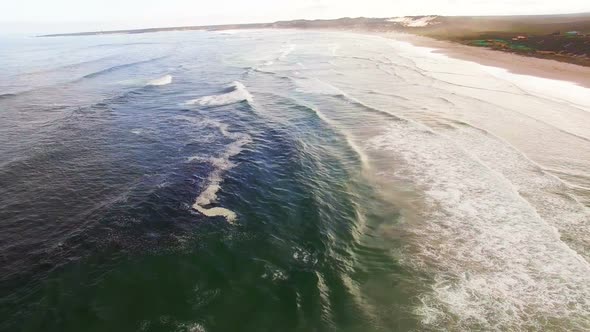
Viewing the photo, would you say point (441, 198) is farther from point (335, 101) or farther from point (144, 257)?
point (335, 101)

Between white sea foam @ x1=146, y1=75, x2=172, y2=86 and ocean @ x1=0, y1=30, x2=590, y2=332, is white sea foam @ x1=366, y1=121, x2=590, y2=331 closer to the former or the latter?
ocean @ x1=0, y1=30, x2=590, y2=332

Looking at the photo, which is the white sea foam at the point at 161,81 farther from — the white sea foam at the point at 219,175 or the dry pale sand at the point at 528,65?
the dry pale sand at the point at 528,65

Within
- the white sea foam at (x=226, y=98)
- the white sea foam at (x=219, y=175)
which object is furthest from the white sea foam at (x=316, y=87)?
the white sea foam at (x=219, y=175)

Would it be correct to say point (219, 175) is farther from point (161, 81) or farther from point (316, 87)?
point (161, 81)

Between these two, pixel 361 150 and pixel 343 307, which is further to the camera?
pixel 361 150

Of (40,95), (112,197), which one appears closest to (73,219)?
(112,197)

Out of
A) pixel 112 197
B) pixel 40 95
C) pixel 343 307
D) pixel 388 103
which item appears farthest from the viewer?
pixel 40 95
